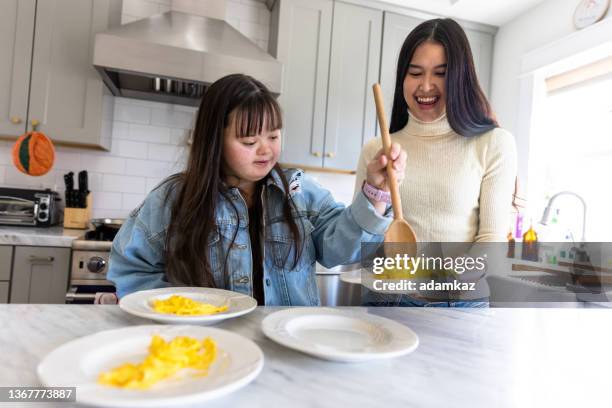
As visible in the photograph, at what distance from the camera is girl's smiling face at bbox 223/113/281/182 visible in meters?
1.01

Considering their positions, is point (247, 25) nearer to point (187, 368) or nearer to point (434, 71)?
point (434, 71)

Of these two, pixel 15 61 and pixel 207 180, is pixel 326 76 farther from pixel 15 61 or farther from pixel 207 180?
pixel 207 180

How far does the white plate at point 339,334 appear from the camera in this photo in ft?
1.73

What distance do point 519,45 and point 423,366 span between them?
2712mm

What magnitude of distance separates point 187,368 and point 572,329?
0.74m

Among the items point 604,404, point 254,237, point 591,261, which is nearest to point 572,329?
point 604,404

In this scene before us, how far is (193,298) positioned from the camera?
79 centimetres

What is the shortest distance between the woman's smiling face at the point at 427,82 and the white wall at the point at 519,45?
1.75 m

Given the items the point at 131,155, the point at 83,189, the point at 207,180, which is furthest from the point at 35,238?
the point at 207,180

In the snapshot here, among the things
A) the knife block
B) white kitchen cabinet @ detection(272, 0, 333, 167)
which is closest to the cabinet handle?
the knife block

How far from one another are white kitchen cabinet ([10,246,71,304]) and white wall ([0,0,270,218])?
60 cm

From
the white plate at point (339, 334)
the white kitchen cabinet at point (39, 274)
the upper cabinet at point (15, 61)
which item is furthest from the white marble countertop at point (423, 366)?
the upper cabinet at point (15, 61)

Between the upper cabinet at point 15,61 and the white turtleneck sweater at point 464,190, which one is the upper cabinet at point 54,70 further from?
the white turtleneck sweater at point 464,190

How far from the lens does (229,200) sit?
1.04 meters
